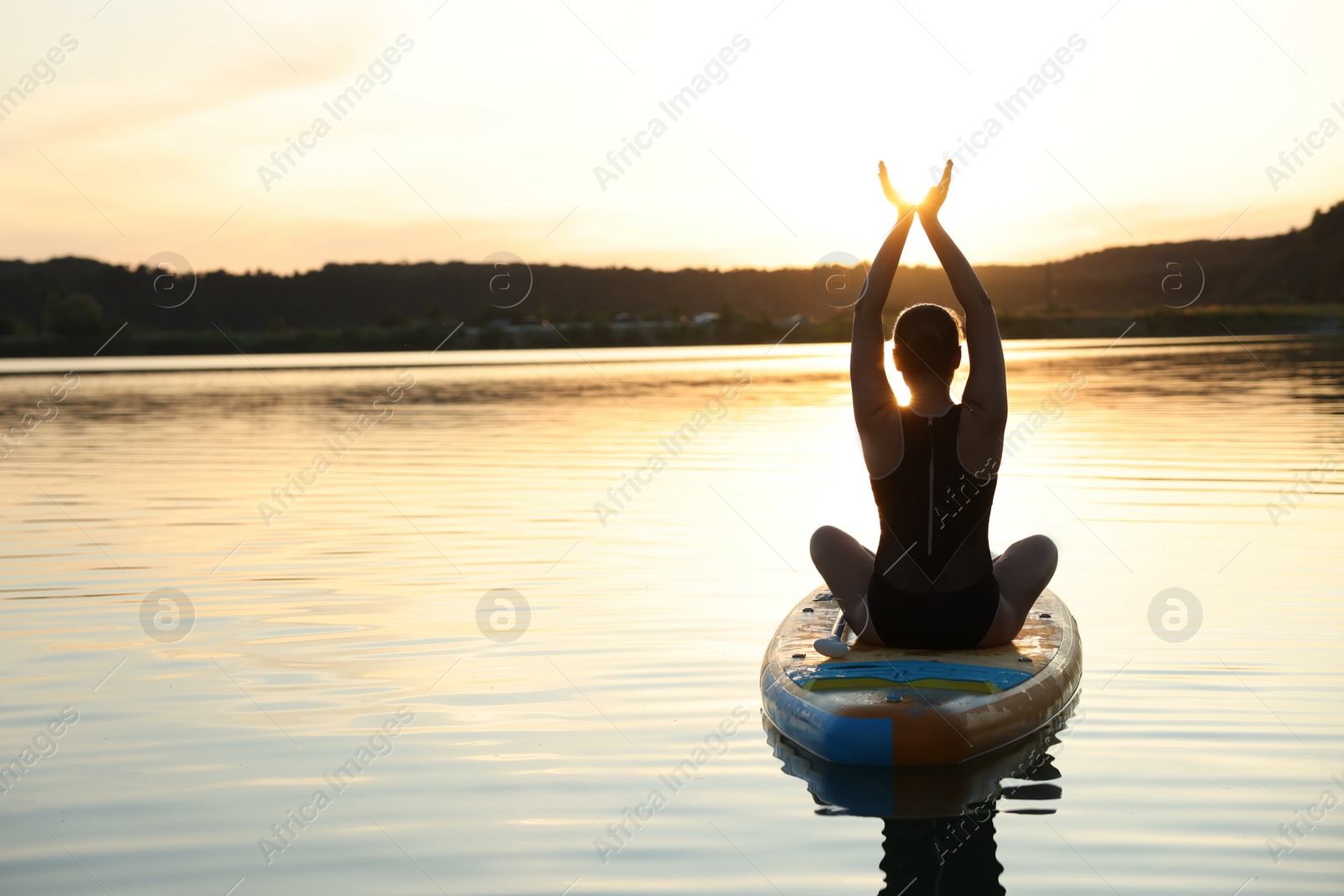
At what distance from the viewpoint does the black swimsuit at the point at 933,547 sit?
17.8 ft

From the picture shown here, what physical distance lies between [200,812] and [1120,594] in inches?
246

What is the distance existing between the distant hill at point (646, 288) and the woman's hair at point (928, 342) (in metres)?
96.2

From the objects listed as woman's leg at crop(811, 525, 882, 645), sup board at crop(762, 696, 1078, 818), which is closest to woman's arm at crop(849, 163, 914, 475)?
woman's leg at crop(811, 525, 882, 645)

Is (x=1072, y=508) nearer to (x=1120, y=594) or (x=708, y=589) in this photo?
(x=1120, y=594)

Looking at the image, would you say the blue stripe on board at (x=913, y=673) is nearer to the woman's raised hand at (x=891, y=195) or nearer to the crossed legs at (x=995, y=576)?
the crossed legs at (x=995, y=576)

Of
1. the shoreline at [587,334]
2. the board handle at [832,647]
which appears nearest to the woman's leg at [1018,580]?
the board handle at [832,647]

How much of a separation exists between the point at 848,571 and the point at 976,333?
1.48m

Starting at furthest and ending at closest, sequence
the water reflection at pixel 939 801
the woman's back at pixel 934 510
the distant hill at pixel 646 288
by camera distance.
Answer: the distant hill at pixel 646 288
the woman's back at pixel 934 510
the water reflection at pixel 939 801

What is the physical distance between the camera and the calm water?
4488mm

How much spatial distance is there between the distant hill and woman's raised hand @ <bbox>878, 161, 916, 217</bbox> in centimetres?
9599

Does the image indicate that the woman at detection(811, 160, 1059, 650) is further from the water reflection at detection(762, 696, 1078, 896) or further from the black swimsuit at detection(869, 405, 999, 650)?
the water reflection at detection(762, 696, 1078, 896)

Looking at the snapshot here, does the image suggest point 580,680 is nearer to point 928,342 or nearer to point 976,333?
point 928,342

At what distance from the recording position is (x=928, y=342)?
17.8 ft

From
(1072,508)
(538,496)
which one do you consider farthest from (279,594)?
(1072,508)
